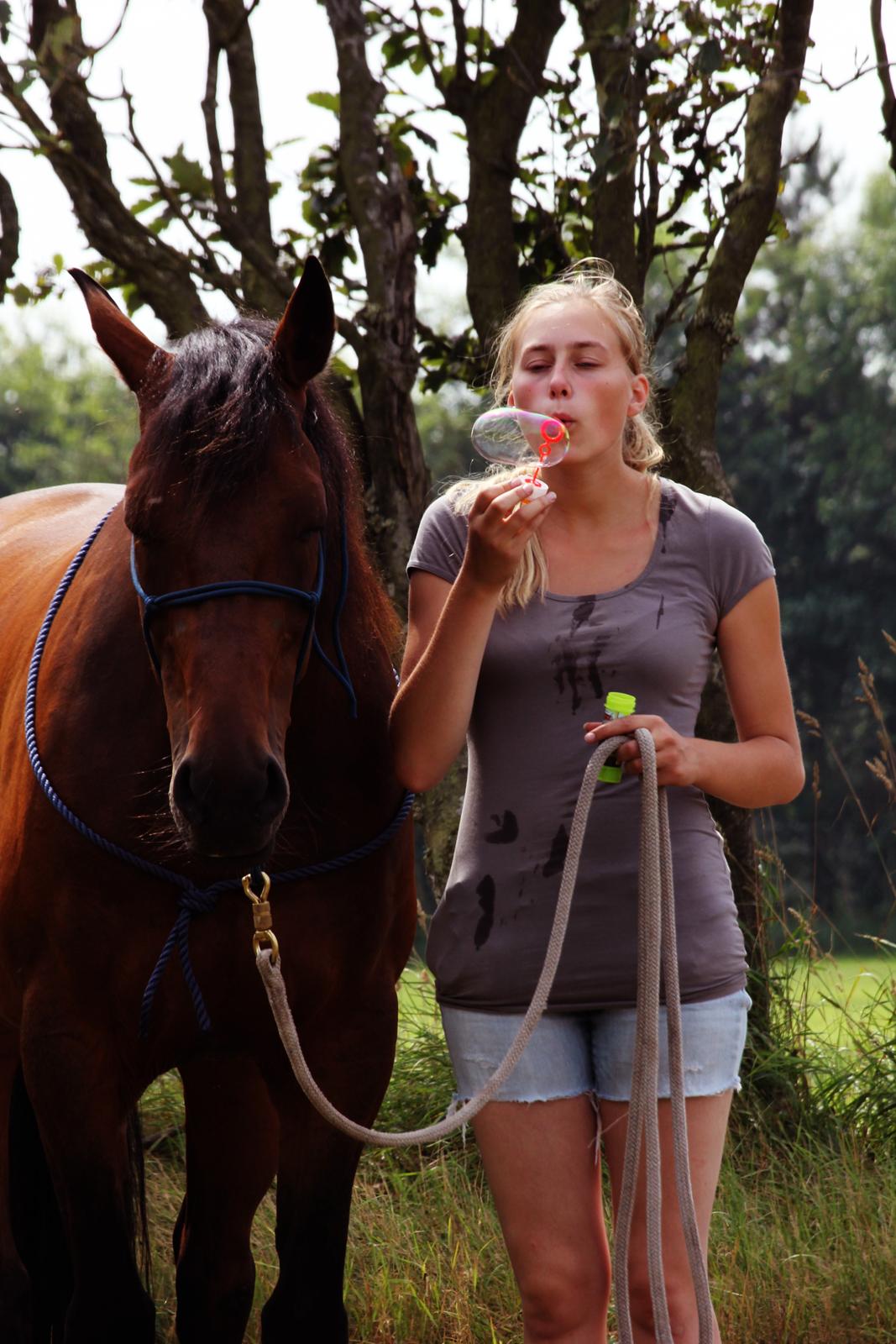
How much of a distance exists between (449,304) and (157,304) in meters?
43.3

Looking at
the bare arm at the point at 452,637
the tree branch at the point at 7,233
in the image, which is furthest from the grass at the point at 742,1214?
the tree branch at the point at 7,233

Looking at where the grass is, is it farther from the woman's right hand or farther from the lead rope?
the woman's right hand

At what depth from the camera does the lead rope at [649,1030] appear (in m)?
2.10

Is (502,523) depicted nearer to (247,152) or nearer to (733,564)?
(733,564)

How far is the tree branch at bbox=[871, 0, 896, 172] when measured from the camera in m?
4.16

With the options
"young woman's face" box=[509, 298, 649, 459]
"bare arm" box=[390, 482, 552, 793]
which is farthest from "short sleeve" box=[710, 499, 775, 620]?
"bare arm" box=[390, 482, 552, 793]

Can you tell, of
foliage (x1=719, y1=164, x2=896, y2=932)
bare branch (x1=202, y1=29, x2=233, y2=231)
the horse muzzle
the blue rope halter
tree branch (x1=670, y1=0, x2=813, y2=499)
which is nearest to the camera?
the horse muzzle

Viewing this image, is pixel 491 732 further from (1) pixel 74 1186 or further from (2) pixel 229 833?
(1) pixel 74 1186

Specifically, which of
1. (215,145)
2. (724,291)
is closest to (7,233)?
(215,145)

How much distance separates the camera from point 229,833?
6.36ft

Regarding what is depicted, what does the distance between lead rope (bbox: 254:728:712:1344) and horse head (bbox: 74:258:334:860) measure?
15.2 inches

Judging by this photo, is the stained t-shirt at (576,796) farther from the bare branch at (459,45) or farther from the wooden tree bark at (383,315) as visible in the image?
the bare branch at (459,45)

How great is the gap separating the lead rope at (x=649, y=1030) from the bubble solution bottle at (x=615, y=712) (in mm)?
24

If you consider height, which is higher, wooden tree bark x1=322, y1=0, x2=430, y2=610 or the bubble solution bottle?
wooden tree bark x1=322, y1=0, x2=430, y2=610
